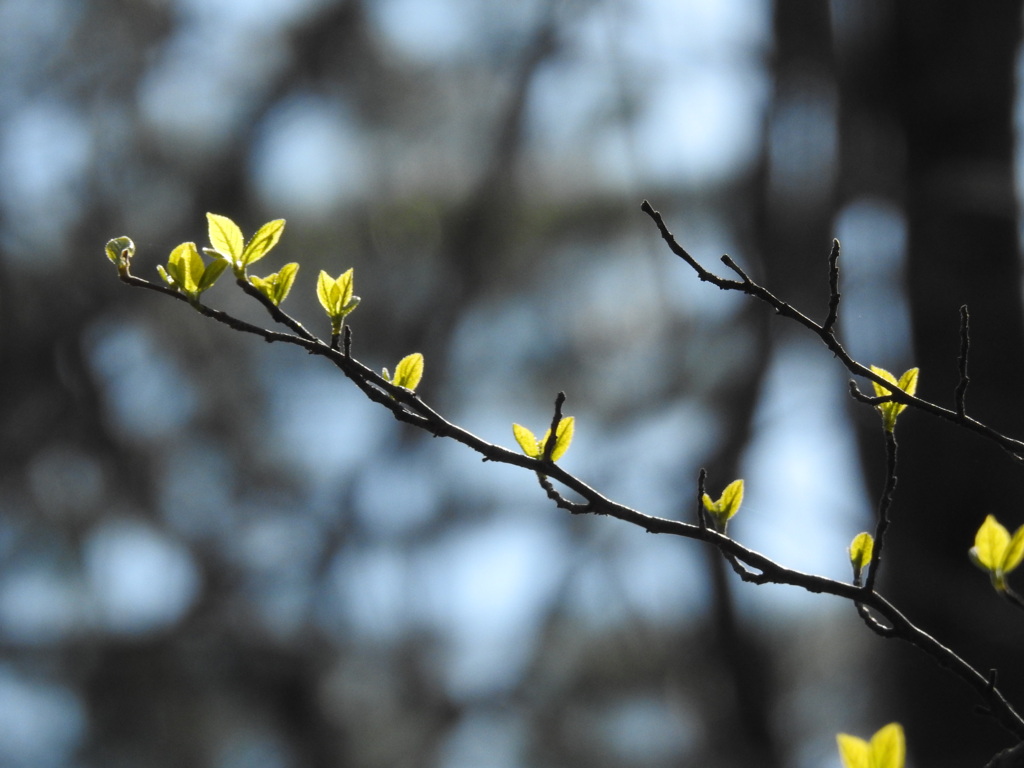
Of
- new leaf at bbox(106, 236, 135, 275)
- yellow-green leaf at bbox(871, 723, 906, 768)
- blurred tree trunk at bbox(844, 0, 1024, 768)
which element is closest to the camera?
yellow-green leaf at bbox(871, 723, 906, 768)

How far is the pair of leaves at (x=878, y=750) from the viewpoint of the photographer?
25 cm

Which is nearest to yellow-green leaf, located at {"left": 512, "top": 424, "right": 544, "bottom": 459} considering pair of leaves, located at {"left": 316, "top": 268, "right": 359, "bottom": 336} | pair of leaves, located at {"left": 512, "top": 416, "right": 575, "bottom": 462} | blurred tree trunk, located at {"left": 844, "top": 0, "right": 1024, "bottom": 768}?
pair of leaves, located at {"left": 512, "top": 416, "right": 575, "bottom": 462}

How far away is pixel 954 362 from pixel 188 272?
133 centimetres

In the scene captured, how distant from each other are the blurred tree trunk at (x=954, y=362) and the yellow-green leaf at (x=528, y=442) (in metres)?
1.07

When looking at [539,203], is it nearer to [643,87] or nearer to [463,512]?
[643,87]

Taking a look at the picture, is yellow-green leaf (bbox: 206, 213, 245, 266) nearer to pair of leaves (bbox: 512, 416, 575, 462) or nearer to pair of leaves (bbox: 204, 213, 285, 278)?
pair of leaves (bbox: 204, 213, 285, 278)

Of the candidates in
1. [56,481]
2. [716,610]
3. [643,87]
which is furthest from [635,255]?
[56,481]

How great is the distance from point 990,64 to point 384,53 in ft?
3.86

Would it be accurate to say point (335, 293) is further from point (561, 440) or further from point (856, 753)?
point (856, 753)

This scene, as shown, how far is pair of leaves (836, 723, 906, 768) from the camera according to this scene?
252mm

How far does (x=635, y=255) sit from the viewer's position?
69.6 inches

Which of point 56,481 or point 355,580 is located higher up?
point 56,481

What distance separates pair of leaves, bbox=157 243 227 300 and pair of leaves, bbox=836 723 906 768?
0.31 metres

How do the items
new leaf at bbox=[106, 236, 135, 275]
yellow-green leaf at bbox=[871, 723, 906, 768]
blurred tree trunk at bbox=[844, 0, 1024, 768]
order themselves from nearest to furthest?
yellow-green leaf at bbox=[871, 723, 906, 768]
new leaf at bbox=[106, 236, 135, 275]
blurred tree trunk at bbox=[844, 0, 1024, 768]
